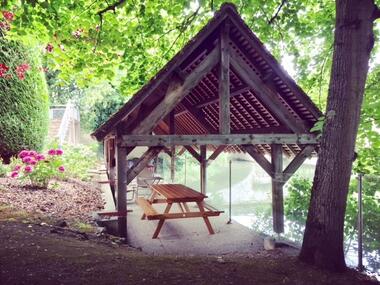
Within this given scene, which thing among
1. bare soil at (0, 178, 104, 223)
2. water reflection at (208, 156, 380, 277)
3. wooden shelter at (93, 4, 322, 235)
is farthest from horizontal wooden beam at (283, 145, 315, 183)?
bare soil at (0, 178, 104, 223)

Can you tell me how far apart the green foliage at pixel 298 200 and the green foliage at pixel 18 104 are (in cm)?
849

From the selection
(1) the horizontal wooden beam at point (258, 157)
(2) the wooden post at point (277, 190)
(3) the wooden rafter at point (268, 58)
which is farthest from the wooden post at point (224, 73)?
(2) the wooden post at point (277, 190)

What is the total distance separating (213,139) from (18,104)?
662cm

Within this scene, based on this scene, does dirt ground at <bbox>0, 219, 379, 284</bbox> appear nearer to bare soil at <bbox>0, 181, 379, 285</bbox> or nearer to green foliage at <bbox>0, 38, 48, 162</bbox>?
bare soil at <bbox>0, 181, 379, 285</bbox>

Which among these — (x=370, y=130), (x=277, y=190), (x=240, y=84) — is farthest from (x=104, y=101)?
(x=370, y=130)

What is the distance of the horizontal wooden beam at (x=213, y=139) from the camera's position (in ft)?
19.6

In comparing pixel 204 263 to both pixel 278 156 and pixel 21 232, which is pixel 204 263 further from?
pixel 278 156

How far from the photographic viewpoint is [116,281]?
10.7ft

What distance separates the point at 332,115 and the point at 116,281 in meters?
3.01

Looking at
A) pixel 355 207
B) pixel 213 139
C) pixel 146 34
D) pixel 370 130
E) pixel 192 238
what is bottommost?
pixel 192 238

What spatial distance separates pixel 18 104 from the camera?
32.4ft

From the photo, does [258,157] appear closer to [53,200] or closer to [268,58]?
[268,58]

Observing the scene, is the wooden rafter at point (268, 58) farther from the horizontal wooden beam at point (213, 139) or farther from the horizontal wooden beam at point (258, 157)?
the horizontal wooden beam at point (258, 157)

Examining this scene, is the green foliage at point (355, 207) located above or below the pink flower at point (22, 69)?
below
